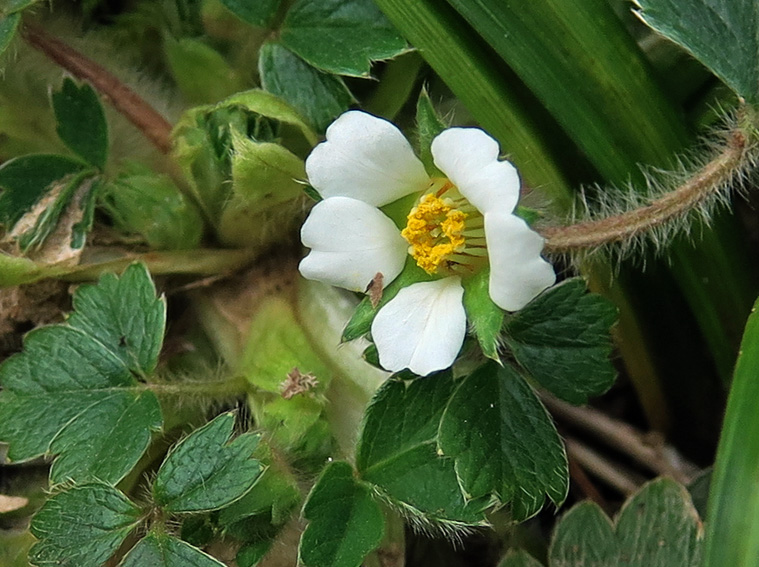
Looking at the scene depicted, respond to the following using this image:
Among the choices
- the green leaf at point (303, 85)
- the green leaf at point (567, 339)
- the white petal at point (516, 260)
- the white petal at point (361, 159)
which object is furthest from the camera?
the green leaf at point (303, 85)

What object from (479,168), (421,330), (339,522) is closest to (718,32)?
(479,168)

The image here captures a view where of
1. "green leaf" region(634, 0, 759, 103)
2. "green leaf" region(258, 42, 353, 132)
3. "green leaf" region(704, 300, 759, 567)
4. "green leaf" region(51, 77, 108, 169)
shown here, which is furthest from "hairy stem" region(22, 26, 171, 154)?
"green leaf" region(704, 300, 759, 567)

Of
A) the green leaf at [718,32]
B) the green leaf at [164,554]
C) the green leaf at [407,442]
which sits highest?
the green leaf at [718,32]

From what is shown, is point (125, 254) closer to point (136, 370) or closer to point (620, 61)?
point (136, 370)

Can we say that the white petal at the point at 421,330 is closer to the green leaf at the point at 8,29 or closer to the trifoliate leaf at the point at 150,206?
the trifoliate leaf at the point at 150,206

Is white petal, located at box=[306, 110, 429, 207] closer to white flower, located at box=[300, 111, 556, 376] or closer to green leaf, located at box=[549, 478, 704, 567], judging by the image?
white flower, located at box=[300, 111, 556, 376]

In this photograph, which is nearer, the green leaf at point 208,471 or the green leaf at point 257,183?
the green leaf at point 208,471

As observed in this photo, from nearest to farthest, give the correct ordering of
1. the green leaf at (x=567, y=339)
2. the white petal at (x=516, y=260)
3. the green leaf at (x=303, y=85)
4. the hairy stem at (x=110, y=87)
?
the white petal at (x=516, y=260), the green leaf at (x=567, y=339), the green leaf at (x=303, y=85), the hairy stem at (x=110, y=87)

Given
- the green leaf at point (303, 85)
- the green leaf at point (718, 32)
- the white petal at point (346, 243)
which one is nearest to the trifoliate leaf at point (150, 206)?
the green leaf at point (303, 85)

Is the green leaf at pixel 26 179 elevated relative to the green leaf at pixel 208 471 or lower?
lower
